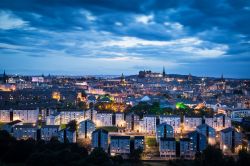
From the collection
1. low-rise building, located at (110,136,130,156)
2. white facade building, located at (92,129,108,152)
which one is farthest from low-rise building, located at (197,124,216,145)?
white facade building, located at (92,129,108,152)

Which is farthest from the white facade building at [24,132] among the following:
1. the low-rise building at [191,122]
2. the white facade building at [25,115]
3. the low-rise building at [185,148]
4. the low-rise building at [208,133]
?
the low-rise building at [191,122]

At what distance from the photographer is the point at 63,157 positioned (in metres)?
6.55

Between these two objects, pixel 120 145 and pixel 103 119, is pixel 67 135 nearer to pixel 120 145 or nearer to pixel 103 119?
pixel 120 145

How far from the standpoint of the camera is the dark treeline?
634 cm

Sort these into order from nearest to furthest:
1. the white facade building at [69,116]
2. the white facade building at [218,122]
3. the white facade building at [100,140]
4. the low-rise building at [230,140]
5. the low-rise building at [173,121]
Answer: the white facade building at [100,140] → the low-rise building at [230,140] → the low-rise building at [173,121] → the white facade building at [218,122] → the white facade building at [69,116]

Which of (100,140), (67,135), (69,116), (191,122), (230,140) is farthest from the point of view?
(69,116)

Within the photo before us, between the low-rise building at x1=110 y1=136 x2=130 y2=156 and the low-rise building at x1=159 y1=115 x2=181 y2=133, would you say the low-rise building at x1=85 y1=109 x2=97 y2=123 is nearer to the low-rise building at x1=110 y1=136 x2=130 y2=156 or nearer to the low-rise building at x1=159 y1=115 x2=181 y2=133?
the low-rise building at x1=159 y1=115 x2=181 y2=133

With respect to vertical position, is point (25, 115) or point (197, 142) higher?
point (25, 115)

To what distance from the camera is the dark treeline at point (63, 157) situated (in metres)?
6.34

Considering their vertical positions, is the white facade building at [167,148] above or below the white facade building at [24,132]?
below

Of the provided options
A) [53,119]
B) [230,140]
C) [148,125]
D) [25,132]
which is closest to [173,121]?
[148,125]

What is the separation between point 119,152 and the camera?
9.22m

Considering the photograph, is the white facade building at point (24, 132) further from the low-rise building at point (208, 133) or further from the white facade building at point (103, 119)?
the low-rise building at point (208, 133)

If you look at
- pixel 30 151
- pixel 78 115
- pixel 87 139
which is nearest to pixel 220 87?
pixel 78 115
